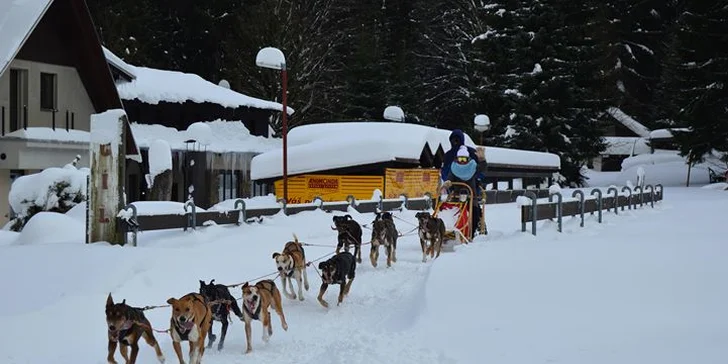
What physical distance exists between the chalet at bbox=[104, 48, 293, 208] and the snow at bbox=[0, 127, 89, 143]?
26.0 feet

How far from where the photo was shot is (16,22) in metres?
20.1

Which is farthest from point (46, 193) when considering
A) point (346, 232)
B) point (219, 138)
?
point (219, 138)

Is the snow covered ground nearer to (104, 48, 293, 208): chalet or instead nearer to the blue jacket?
the blue jacket

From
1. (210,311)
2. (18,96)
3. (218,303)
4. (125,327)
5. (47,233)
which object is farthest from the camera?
(18,96)

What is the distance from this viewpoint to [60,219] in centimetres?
1217

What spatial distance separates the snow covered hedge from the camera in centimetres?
1527

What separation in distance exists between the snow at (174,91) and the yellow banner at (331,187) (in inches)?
418

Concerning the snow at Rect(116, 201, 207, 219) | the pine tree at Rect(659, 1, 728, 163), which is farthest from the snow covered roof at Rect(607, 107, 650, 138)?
the snow at Rect(116, 201, 207, 219)

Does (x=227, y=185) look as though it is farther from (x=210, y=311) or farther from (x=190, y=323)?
(x=190, y=323)

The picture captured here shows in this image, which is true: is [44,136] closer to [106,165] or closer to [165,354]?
[106,165]

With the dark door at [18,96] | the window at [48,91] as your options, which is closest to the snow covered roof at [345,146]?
the window at [48,91]

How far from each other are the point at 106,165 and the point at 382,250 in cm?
578

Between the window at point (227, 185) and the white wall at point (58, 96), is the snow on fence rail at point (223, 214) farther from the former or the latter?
the window at point (227, 185)

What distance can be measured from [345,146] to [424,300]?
17.5 metres
